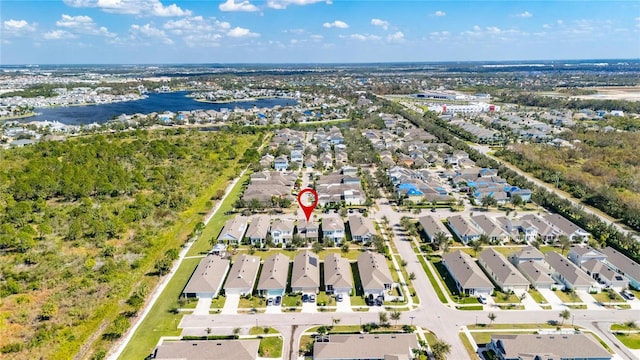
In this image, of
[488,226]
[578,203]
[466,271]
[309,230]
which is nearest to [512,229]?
[488,226]

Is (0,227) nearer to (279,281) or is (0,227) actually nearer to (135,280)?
(135,280)

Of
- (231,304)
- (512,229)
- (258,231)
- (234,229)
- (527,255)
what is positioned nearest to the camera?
(231,304)

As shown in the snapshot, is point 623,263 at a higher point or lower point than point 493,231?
lower

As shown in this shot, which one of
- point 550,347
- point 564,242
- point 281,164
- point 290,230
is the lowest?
point 550,347

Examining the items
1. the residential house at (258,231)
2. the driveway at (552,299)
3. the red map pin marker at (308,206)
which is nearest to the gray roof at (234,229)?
the residential house at (258,231)

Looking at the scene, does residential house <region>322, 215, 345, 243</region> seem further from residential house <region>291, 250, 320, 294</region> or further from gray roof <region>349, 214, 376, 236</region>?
residential house <region>291, 250, 320, 294</region>

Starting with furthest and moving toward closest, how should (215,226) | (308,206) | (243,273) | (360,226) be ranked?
(308,206) < (215,226) < (360,226) < (243,273)

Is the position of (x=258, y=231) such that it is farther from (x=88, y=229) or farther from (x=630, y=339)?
(x=630, y=339)

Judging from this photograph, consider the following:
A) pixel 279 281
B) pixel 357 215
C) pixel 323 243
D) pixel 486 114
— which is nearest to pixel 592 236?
pixel 357 215
